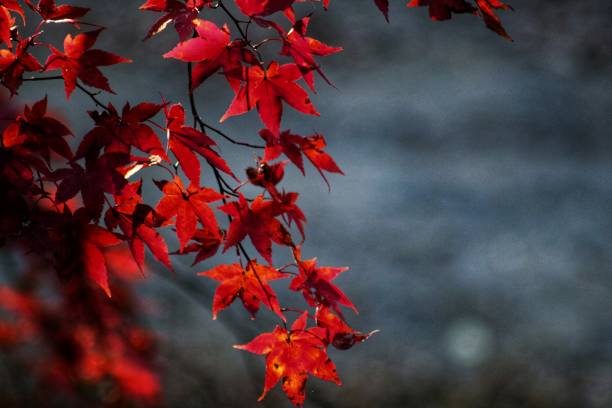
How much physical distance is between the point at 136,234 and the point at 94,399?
159 centimetres

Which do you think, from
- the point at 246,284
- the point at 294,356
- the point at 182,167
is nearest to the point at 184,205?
the point at 182,167

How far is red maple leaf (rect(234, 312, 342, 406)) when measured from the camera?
956 mm

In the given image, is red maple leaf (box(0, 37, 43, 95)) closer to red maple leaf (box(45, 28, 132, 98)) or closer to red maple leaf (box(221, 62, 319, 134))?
red maple leaf (box(45, 28, 132, 98))

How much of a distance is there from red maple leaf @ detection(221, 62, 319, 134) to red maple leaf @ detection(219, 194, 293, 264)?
0.12 m

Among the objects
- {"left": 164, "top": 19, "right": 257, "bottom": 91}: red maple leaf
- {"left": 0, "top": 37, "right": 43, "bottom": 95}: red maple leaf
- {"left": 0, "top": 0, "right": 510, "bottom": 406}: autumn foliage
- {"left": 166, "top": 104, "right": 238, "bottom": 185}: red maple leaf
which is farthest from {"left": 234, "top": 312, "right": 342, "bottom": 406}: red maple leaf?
{"left": 0, "top": 37, "right": 43, "bottom": 95}: red maple leaf

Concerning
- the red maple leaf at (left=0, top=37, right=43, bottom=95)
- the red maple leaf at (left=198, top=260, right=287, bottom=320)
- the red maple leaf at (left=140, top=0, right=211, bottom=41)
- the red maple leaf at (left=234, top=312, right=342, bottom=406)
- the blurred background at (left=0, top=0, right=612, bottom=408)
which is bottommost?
the blurred background at (left=0, top=0, right=612, bottom=408)

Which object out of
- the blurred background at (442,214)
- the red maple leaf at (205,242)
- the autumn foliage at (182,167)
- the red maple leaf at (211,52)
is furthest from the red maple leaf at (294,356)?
A: the blurred background at (442,214)

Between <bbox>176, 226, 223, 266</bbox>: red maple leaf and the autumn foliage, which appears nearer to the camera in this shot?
the autumn foliage

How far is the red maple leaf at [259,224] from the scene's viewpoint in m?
0.87

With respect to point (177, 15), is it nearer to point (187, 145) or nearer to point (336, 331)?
point (187, 145)

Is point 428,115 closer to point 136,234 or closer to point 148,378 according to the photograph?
point 148,378

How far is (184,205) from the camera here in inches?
34.3

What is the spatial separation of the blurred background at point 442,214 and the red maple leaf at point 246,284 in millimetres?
916

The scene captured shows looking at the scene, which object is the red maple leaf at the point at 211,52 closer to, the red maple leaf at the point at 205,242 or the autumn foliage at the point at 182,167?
the autumn foliage at the point at 182,167
